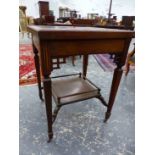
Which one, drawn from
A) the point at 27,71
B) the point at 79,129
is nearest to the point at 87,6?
the point at 27,71

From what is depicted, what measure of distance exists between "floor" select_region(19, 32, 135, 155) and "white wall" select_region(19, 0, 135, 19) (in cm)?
603

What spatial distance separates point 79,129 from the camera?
1189 millimetres

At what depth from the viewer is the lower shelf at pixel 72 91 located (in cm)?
122

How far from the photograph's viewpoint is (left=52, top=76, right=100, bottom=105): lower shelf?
122 cm

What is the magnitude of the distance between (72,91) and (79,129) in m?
0.32

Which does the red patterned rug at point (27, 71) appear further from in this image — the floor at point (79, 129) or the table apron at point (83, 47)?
the table apron at point (83, 47)

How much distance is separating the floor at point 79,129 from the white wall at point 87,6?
6031 millimetres

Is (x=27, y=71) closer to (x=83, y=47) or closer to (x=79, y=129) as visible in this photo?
Answer: (x=79, y=129)

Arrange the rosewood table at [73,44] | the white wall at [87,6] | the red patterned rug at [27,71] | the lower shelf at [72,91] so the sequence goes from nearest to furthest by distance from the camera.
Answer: the rosewood table at [73,44] → the lower shelf at [72,91] → the red patterned rug at [27,71] → the white wall at [87,6]

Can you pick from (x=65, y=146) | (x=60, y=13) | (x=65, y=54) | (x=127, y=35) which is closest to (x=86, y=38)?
(x=65, y=54)

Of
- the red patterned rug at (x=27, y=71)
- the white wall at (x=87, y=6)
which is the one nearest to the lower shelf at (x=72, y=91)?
the red patterned rug at (x=27, y=71)

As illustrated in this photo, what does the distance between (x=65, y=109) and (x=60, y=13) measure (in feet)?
19.9
